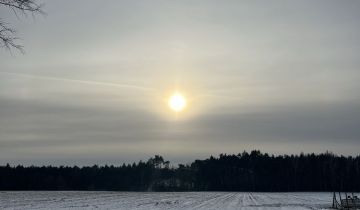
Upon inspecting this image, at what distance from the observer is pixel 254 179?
7096 inches

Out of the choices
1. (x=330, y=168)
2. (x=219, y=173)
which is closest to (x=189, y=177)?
(x=219, y=173)

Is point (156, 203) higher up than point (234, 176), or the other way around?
point (234, 176)

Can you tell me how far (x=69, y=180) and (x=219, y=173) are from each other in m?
49.0

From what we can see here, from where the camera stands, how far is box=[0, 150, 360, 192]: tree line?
538 feet

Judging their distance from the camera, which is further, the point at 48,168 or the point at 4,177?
the point at 48,168

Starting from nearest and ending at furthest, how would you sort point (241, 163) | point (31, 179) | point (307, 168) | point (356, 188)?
point (356, 188) → point (307, 168) → point (31, 179) → point (241, 163)

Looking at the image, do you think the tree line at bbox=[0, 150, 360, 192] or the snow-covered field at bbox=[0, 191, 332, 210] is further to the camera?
the tree line at bbox=[0, 150, 360, 192]

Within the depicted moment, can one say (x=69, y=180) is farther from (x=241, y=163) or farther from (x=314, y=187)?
(x=314, y=187)

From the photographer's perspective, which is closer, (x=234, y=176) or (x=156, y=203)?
(x=156, y=203)

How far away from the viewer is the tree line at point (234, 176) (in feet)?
538

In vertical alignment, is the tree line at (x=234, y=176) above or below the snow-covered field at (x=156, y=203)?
above

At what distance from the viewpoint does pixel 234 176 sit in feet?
613

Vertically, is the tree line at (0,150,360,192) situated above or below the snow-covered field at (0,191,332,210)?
above

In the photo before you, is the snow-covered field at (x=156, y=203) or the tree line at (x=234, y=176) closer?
the snow-covered field at (x=156, y=203)
